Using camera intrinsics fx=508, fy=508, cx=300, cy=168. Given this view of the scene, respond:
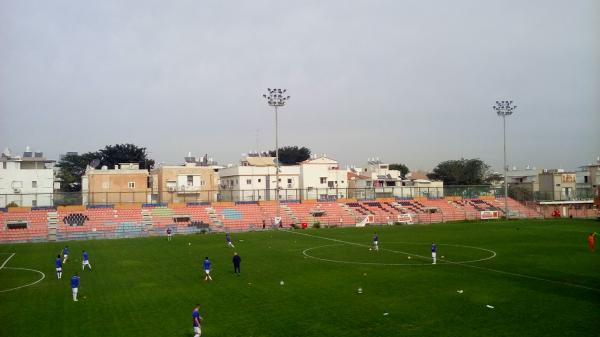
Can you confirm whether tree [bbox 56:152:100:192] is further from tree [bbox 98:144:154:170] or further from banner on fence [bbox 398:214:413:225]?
banner on fence [bbox 398:214:413:225]

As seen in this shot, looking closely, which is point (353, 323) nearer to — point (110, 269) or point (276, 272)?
point (276, 272)

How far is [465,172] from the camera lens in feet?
426

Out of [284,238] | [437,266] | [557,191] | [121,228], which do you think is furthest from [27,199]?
[557,191]

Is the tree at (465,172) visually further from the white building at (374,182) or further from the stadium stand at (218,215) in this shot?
the stadium stand at (218,215)

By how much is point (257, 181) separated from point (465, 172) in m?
62.0

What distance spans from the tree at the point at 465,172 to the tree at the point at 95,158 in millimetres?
75642

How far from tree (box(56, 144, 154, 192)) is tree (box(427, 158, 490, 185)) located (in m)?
75.6

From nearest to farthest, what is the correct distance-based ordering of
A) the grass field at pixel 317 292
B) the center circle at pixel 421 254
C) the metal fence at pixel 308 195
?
1. the grass field at pixel 317 292
2. the center circle at pixel 421 254
3. the metal fence at pixel 308 195

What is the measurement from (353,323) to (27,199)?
63474 millimetres

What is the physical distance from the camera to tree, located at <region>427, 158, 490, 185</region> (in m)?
129

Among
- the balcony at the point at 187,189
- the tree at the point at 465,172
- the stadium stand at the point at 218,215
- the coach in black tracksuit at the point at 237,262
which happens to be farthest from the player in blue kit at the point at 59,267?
the tree at the point at 465,172

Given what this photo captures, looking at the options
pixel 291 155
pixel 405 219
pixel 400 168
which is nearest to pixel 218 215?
pixel 405 219

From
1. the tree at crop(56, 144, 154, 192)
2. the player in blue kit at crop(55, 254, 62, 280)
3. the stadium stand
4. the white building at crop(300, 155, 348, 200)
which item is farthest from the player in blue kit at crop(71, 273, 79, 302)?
the tree at crop(56, 144, 154, 192)

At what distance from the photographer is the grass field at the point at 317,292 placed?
19844mm
